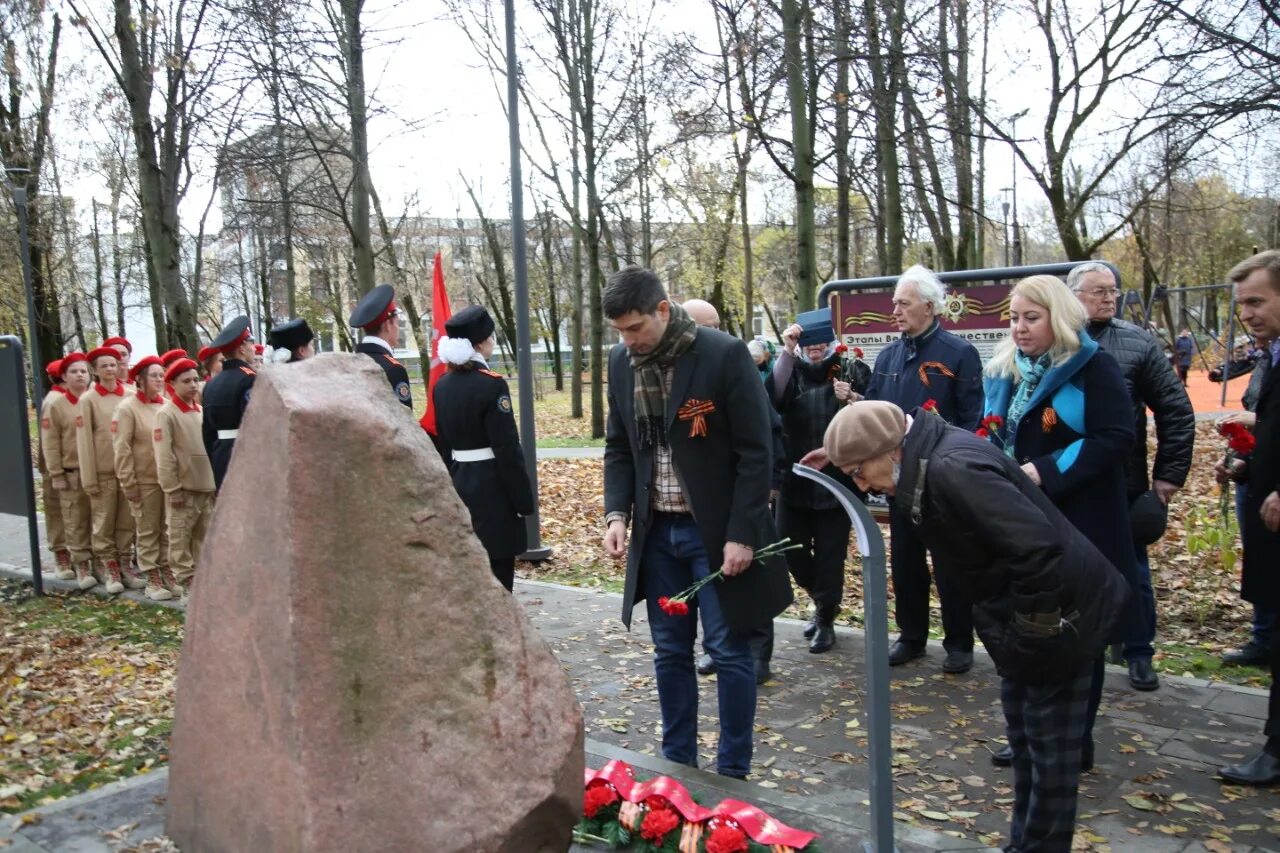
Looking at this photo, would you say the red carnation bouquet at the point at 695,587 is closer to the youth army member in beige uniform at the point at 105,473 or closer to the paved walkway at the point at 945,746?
the paved walkway at the point at 945,746

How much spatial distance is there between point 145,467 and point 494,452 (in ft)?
14.6

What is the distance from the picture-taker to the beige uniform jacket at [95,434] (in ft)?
29.4

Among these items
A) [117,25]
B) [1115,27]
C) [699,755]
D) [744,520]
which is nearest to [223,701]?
[744,520]

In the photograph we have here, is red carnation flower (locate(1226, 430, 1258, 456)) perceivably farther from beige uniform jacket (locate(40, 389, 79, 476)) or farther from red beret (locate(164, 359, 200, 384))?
beige uniform jacket (locate(40, 389, 79, 476))

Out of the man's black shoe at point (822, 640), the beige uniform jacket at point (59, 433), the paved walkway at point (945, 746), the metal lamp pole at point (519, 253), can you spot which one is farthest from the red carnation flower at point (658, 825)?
the beige uniform jacket at point (59, 433)

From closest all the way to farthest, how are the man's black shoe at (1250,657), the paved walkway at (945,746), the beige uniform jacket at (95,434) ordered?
the paved walkway at (945,746) → the man's black shoe at (1250,657) → the beige uniform jacket at (95,434)

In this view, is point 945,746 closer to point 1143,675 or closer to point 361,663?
point 1143,675

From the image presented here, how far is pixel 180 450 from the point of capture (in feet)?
27.7

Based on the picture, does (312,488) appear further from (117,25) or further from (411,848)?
(117,25)

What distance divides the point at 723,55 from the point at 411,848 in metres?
10.8

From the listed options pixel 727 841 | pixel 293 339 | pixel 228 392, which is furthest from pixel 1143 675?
A: pixel 228 392

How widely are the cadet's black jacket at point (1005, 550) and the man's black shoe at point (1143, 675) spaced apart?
2.35 m

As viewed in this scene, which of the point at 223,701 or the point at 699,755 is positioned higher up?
the point at 223,701

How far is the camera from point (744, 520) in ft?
12.9
